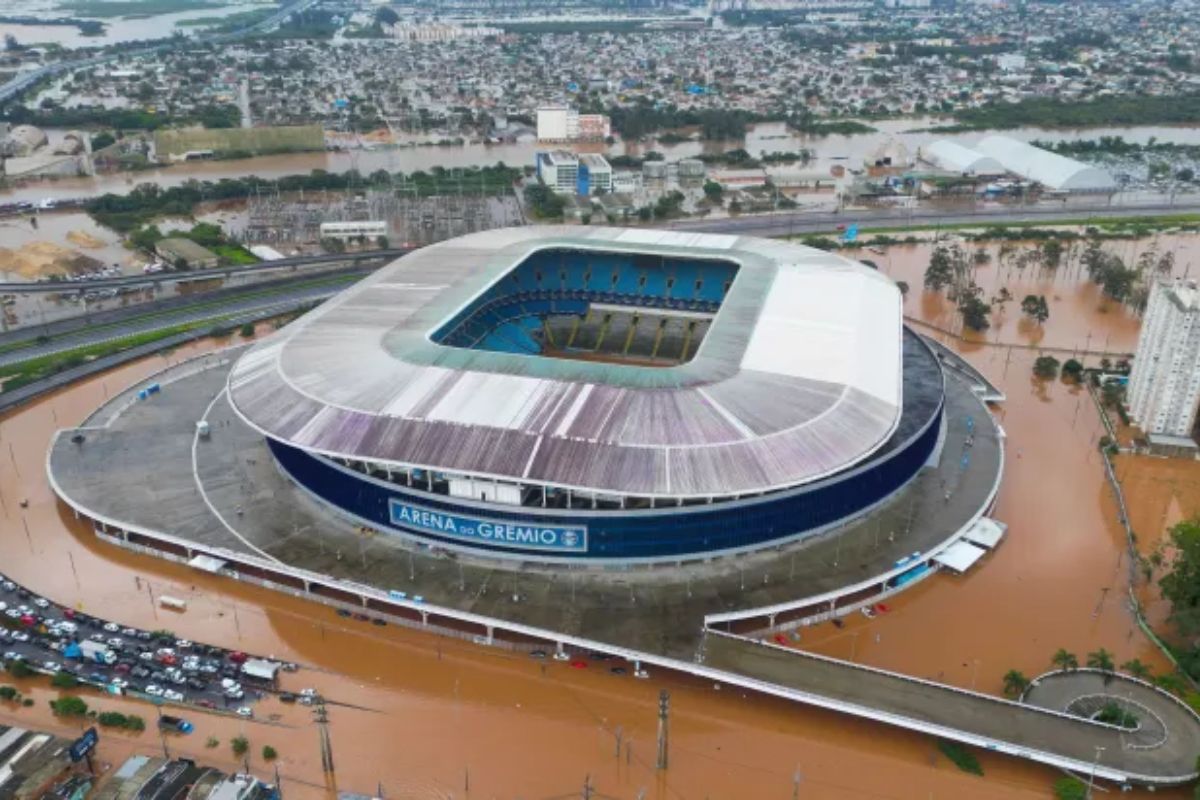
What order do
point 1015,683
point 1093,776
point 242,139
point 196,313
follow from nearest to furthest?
point 1093,776 < point 1015,683 < point 196,313 < point 242,139

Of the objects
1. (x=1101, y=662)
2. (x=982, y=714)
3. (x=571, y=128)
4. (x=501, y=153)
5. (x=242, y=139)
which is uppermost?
(x=571, y=128)

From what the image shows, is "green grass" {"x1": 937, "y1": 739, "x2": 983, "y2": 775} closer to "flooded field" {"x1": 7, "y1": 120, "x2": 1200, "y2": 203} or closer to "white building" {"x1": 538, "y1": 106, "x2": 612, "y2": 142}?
"flooded field" {"x1": 7, "y1": 120, "x2": 1200, "y2": 203}

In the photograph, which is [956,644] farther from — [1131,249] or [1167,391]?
[1131,249]

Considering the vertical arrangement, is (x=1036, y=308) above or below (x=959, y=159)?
below

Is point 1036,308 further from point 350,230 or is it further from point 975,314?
point 350,230

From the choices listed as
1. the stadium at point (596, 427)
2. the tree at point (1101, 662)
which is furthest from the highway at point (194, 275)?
the tree at point (1101, 662)

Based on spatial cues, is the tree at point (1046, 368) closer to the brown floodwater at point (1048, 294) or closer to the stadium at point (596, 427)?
the brown floodwater at point (1048, 294)

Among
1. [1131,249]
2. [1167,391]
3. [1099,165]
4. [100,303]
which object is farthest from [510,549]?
[1099,165]

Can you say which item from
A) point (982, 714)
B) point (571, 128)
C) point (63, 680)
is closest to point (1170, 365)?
point (982, 714)

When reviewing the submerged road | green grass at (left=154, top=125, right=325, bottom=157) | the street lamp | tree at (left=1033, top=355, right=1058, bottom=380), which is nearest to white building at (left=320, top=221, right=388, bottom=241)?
green grass at (left=154, top=125, right=325, bottom=157)
